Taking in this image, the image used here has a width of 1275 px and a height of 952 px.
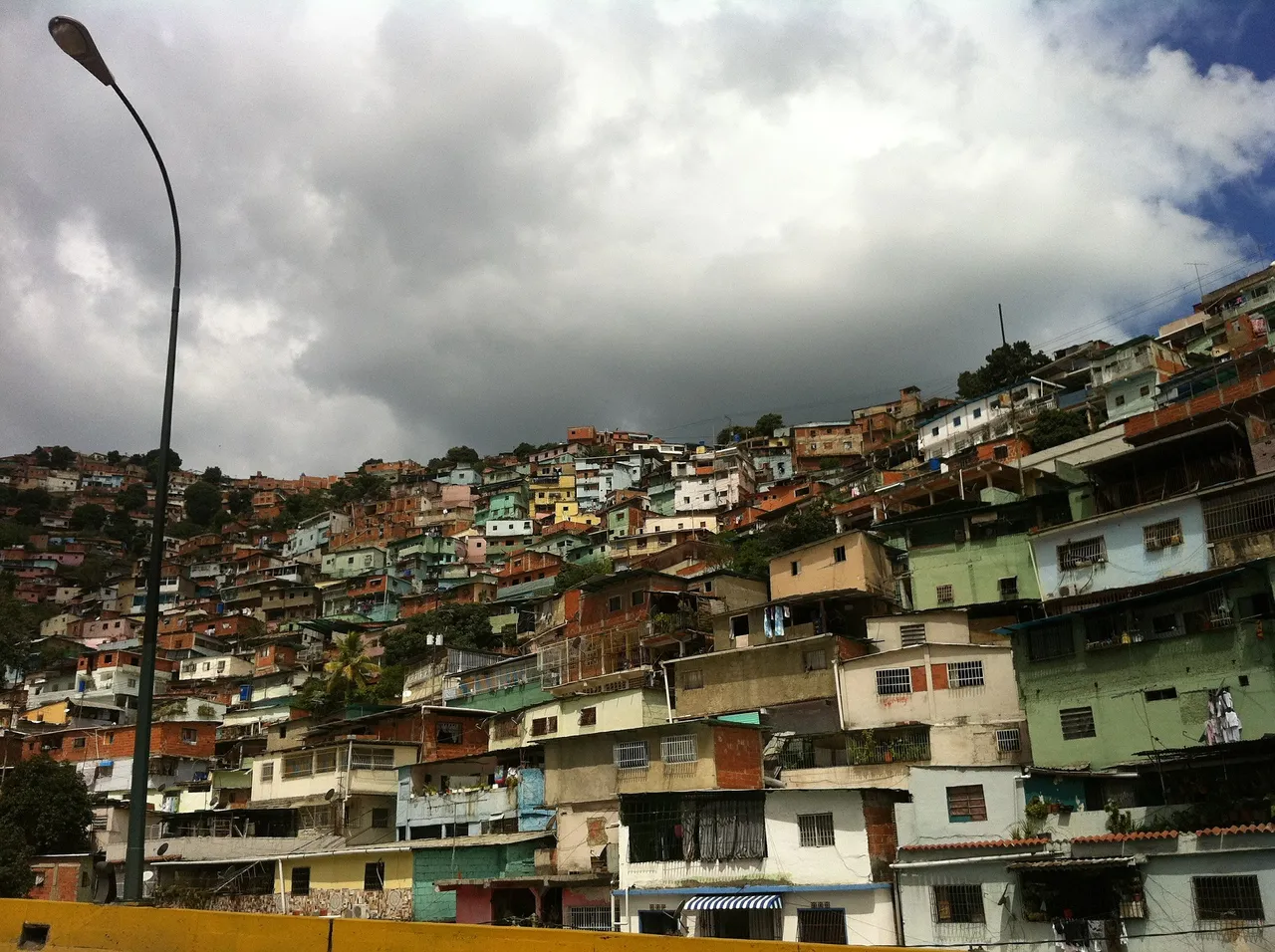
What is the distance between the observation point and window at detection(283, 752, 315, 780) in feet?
140

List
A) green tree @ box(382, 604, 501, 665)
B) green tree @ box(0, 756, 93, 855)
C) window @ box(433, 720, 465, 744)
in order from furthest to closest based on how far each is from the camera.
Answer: green tree @ box(382, 604, 501, 665) → window @ box(433, 720, 465, 744) → green tree @ box(0, 756, 93, 855)

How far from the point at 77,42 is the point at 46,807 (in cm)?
4277

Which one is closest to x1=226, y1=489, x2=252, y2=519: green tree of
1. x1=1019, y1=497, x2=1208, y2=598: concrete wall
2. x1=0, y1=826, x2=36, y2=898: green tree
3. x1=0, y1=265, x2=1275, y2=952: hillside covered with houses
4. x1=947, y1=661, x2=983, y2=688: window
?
x1=0, y1=265, x2=1275, y2=952: hillside covered with houses

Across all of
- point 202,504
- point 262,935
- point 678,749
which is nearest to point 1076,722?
Result: point 678,749

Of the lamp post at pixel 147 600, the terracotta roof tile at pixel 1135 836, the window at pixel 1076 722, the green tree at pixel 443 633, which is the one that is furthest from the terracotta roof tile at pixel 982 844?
the green tree at pixel 443 633

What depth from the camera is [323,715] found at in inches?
2096

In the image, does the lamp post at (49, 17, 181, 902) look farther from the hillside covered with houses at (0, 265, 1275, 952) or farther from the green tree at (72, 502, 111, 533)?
the green tree at (72, 502, 111, 533)

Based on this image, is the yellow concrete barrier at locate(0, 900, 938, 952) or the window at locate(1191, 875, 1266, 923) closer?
the yellow concrete barrier at locate(0, 900, 938, 952)

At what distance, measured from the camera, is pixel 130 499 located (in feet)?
555

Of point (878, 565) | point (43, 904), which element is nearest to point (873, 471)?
point (878, 565)

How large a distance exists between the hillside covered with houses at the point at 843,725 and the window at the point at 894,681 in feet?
0.47

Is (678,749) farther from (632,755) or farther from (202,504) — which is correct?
(202,504)

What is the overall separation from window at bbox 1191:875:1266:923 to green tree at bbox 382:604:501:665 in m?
59.6

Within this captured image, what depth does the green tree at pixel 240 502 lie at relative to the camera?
171125 mm
